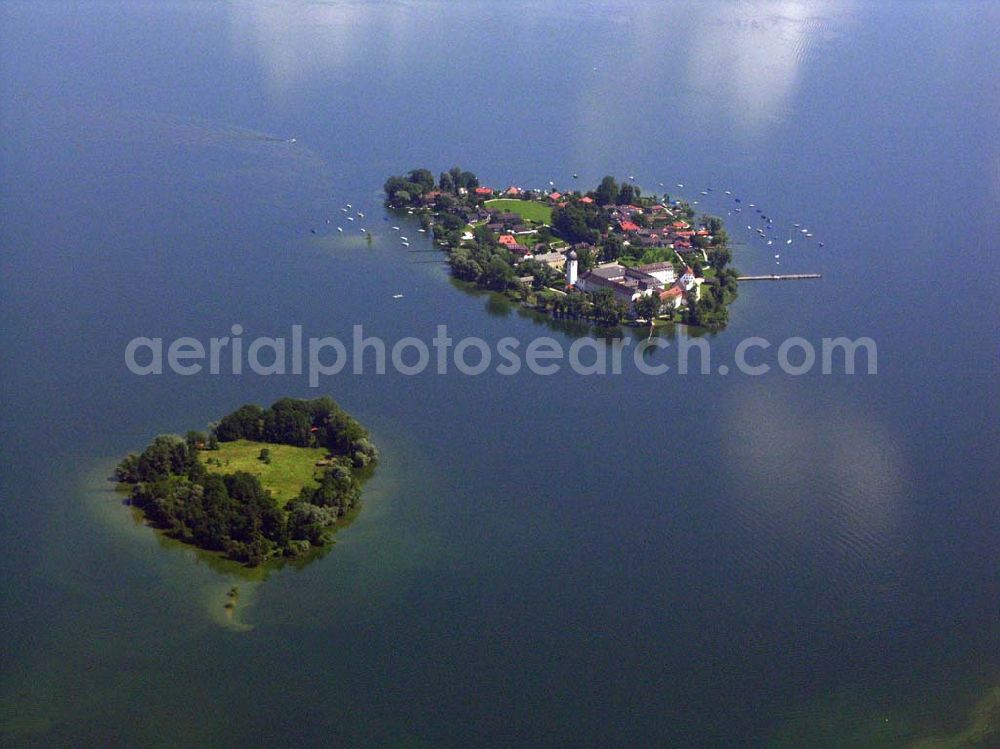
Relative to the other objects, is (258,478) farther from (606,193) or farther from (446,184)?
(606,193)

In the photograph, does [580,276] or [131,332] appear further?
[580,276]

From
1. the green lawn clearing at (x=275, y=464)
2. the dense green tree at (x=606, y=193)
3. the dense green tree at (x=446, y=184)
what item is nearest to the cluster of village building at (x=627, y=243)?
the dense green tree at (x=606, y=193)

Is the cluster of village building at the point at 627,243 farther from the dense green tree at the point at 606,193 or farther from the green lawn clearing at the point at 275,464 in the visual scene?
the green lawn clearing at the point at 275,464

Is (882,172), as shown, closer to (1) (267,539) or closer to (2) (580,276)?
(2) (580,276)

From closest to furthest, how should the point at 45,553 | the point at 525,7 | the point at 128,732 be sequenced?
1. the point at 128,732
2. the point at 45,553
3. the point at 525,7

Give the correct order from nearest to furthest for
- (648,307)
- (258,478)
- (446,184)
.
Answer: (258,478) < (648,307) < (446,184)

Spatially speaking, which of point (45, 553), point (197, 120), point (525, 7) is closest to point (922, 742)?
point (45, 553)

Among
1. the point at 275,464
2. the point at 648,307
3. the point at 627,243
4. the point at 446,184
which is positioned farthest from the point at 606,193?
the point at 275,464
